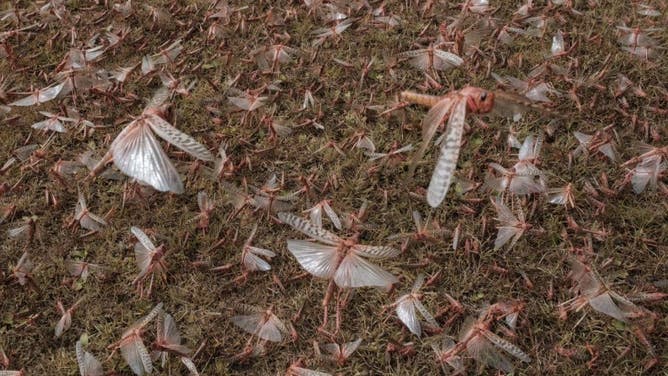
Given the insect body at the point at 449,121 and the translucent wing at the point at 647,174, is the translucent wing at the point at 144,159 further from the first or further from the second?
the translucent wing at the point at 647,174

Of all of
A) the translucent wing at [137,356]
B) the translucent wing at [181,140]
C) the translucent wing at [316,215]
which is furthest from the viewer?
the translucent wing at [316,215]

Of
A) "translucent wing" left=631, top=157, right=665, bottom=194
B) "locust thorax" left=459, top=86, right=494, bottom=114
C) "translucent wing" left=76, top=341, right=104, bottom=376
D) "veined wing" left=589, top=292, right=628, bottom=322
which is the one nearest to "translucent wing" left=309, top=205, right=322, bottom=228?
"locust thorax" left=459, top=86, right=494, bottom=114

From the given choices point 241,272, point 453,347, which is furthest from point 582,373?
point 241,272

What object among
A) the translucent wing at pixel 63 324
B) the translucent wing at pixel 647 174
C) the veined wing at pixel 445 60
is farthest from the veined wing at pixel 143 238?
the translucent wing at pixel 647 174

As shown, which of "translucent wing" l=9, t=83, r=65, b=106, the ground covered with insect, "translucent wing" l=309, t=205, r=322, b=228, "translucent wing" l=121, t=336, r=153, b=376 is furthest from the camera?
"translucent wing" l=9, t=83, r=65, b=106

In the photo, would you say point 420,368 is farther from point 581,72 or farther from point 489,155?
point 581,72

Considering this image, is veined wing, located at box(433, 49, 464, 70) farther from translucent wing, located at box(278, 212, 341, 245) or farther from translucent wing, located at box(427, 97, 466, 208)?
translucent wing, located at box(278, 212, 341, 245)
